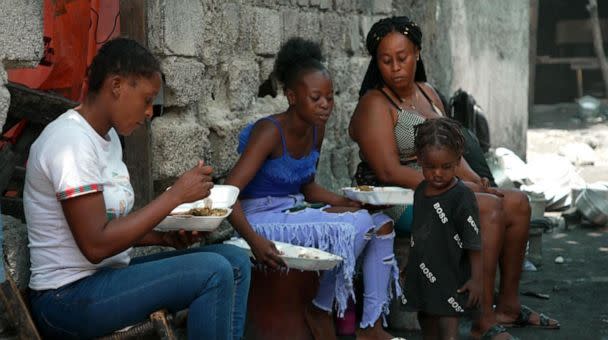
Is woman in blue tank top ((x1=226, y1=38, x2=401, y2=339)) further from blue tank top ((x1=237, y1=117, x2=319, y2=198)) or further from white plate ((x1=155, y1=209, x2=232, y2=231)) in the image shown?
white plate ((x1=155, y1=209, x2=232, y2=231))

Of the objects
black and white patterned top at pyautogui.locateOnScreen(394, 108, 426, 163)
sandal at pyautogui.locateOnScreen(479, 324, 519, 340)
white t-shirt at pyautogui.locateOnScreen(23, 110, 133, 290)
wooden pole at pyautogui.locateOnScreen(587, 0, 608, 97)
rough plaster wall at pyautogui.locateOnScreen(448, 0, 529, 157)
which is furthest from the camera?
wooden pole at pyautogui.locateOnScreen(587, 0, 608, 97)

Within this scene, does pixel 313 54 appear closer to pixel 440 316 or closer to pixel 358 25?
pixel 440 316

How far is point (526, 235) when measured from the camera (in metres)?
5.01

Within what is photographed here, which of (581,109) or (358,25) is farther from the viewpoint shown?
(581,109)

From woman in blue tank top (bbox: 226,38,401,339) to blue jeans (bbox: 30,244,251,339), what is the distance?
0.81 meters

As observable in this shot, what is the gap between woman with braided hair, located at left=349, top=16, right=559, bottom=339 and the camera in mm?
4734

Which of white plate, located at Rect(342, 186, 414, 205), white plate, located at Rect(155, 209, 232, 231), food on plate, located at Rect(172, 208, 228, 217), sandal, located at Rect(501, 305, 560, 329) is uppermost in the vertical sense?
food on plate, located at Rect(172, 208, 228, 217)

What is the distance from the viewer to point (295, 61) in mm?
4590

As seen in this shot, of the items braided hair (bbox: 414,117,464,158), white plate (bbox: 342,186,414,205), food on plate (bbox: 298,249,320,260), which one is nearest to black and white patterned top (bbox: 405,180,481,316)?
braided hair (bbox: 414,117,464,158)

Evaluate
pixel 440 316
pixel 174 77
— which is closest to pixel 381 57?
pixel 174 77

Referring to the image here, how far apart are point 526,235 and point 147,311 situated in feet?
7.91

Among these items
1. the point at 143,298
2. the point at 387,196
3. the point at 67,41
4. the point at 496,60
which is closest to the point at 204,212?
the point at 143,298

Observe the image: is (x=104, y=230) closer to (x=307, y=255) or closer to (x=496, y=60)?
(x=307, y=255)

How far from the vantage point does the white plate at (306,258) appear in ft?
13.1
